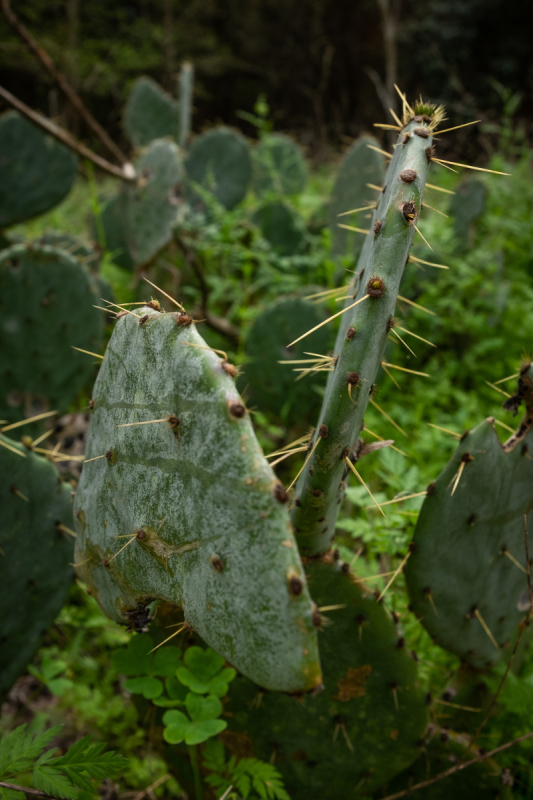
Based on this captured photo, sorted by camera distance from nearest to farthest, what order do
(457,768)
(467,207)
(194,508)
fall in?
(194,508) < (457,768) < (467,207)

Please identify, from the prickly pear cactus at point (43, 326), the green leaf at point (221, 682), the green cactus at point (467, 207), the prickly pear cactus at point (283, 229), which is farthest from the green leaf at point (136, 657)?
the green cactus at point (467, 207)

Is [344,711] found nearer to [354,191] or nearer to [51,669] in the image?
[51,669]

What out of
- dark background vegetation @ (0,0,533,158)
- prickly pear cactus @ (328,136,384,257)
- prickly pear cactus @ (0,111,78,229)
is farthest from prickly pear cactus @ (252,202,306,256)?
dark background vegetation @ (0,0,533,158)

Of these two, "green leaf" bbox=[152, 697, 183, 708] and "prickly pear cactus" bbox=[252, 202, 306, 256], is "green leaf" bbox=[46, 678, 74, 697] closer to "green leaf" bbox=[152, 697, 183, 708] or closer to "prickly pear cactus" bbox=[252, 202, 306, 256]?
"green leaf" bbox=[152, 697, 183, 708]

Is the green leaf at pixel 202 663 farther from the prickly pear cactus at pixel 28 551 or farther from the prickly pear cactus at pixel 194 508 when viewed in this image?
the prickly pear cactus at pixel 28 551

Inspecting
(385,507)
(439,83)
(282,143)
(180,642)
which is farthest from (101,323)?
(439,83)

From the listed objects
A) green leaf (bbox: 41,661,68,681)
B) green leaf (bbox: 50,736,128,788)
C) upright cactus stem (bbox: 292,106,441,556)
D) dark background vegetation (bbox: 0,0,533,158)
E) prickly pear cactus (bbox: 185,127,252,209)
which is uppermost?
dark background vegetation (bbox: 0,0,533,158)

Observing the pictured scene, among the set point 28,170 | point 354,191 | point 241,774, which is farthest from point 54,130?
point 241,774
